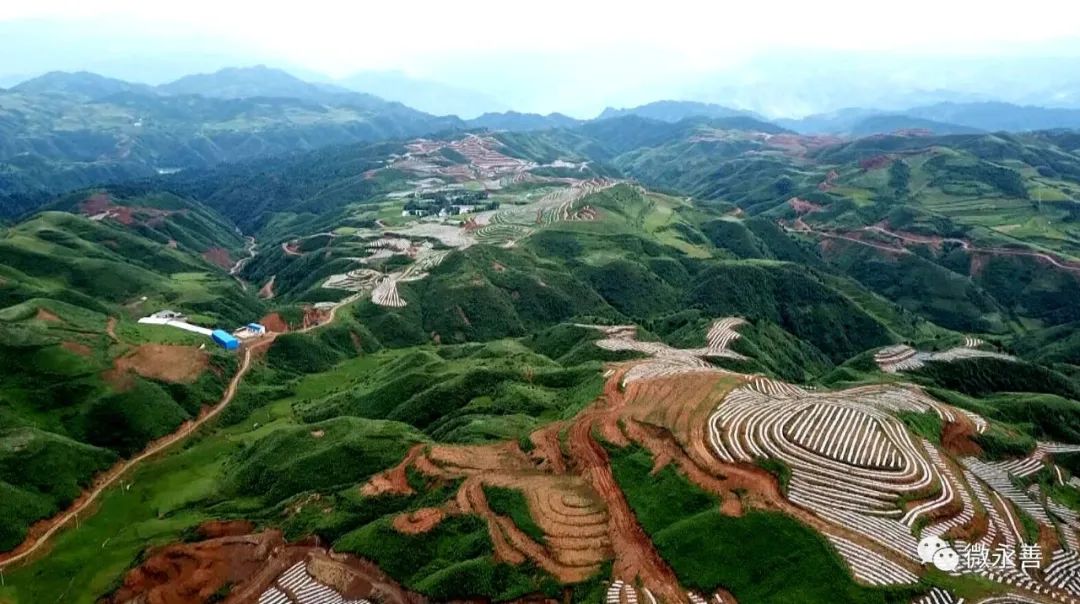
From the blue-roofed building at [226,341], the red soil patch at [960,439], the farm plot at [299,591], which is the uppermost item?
the red soil patch at [960,439]

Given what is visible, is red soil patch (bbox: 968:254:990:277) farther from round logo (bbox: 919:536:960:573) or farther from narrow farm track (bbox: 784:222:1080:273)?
round logo (bbox: 919:536:960:573)

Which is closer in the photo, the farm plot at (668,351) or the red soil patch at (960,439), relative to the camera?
the red soil patch at (960,439)

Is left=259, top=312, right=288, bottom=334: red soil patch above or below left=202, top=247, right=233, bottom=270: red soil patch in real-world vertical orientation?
above

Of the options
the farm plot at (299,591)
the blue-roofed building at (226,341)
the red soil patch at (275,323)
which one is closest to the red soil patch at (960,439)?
the farm plot at (299,591)

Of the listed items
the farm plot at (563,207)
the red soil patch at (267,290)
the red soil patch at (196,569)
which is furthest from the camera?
the farm plot at (563,207)

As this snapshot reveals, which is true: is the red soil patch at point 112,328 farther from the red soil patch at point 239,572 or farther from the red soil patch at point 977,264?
the red soil patch at point 977,264

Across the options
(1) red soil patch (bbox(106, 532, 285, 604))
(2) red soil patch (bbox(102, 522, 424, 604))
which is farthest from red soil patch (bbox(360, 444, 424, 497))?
(1) red soil patch (bbox(106, 532, 285, 604))

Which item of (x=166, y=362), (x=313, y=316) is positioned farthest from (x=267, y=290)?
(x=166, y=362)
